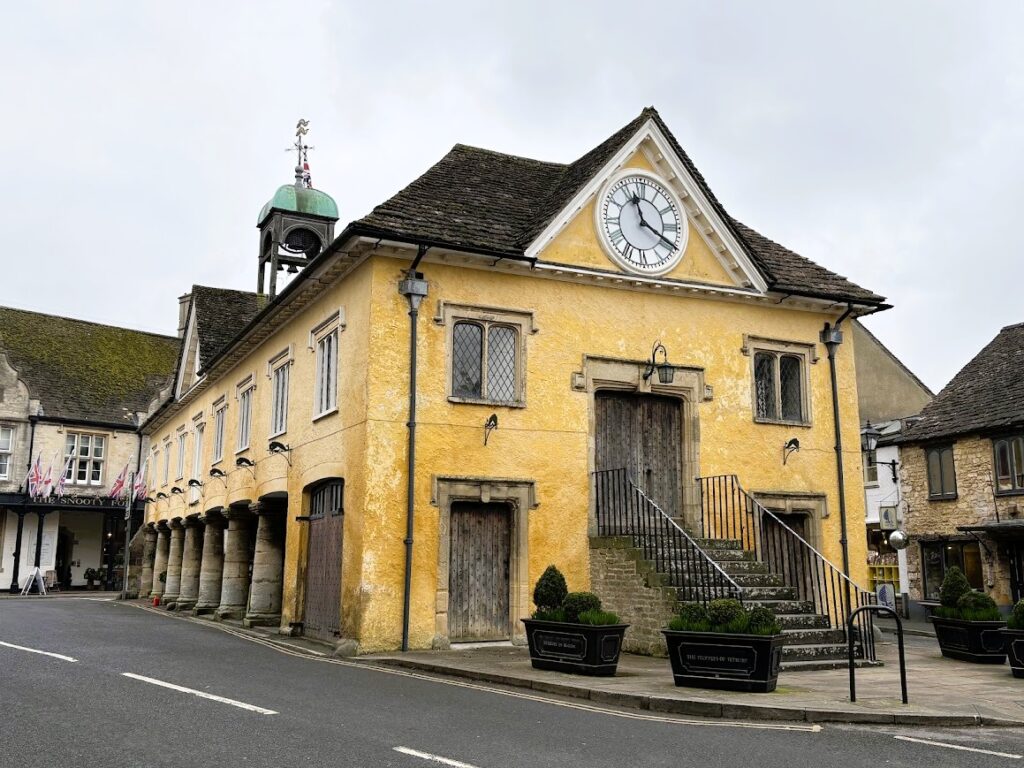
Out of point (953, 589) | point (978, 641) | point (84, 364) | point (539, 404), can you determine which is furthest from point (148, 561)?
point (978, 641)

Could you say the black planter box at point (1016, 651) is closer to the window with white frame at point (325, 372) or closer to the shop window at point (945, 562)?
the window with white frame at point (325, 372)

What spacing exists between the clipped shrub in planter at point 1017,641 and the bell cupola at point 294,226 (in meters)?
20.7

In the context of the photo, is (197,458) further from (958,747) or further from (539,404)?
(958,747)

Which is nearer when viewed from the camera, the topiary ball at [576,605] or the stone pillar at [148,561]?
the topiary ball at [576,605]

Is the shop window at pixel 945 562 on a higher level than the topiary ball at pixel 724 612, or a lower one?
higher

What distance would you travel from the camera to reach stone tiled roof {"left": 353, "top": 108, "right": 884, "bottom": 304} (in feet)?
52.5

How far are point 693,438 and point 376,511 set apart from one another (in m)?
6.13

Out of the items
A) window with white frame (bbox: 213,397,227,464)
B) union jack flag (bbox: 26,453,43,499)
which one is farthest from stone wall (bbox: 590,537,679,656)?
union jack flag (bbox: 26,453,43,499)

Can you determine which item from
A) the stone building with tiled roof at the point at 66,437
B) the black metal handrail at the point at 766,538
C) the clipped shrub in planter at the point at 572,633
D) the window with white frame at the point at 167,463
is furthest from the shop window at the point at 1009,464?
the stone building with tiled roof at the point at 66,437

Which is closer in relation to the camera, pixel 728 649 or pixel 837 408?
pixel 728 649

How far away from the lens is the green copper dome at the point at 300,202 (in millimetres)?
29062

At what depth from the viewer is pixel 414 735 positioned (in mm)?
8086

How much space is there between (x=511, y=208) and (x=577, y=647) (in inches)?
344

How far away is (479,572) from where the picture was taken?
628 inches
